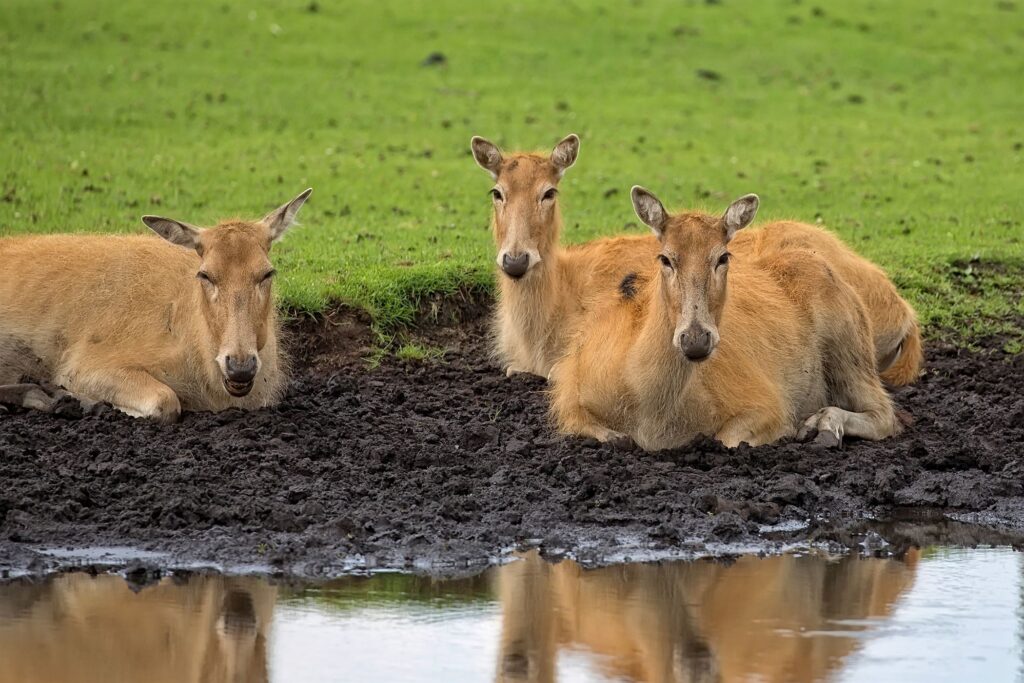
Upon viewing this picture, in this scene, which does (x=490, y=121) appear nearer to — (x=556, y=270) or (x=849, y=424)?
(x=556, y=270)

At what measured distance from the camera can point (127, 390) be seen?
9.95 metres

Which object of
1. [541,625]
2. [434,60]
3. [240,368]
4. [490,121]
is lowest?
[541,625]

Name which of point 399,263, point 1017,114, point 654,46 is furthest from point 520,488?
point 654,46

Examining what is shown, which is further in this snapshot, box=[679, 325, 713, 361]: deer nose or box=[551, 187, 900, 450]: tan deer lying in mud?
box=[551, 187, 900, 450]: tan deer lying in mud

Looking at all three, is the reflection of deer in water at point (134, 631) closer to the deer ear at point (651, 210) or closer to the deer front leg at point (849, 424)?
the deer ear at point (651, 210)

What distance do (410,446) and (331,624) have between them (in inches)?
106

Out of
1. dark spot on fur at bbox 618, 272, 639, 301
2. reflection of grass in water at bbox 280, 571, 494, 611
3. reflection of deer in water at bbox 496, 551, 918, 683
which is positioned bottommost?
reflection of deer in water at bbox 496, 551, 918, 683

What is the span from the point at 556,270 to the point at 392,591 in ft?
17.5

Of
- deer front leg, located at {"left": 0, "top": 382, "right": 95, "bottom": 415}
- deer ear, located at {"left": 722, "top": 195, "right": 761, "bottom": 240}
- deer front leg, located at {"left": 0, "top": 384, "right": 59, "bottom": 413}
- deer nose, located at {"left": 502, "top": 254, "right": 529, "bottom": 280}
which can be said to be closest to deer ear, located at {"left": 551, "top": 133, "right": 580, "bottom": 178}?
deer nose, located at {"left": 502, "top": 254, "right": 529, "bottom": 280}

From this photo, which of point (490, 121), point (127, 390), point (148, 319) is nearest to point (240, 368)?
point (127, 390)

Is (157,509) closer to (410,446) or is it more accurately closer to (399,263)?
(410,446)

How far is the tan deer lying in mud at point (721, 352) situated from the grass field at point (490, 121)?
2.19 meters

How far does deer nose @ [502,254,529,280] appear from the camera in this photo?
11188 millimetres

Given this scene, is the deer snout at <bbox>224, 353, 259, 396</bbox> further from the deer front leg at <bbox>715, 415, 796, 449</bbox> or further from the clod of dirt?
the clod of dirt
